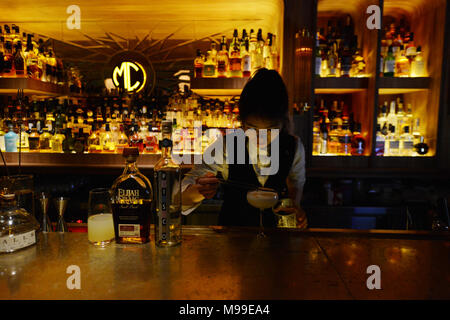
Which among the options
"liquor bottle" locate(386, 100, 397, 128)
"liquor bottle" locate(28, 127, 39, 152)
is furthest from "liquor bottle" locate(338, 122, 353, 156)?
"liquor bottle" locate(28, 127, 39, 152)

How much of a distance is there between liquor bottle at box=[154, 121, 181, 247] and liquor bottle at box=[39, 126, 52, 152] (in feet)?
7.29

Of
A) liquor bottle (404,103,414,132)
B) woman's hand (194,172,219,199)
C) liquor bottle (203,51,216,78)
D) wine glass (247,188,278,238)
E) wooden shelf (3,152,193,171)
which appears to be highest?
liquor bottle (203,51,216,78)

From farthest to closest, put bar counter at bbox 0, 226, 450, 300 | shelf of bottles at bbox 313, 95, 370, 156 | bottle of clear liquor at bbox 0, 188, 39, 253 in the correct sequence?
shelf of bottles at bbox 313, 95, 370, 156, bottle of clear liquor at bbox 0, 188, 39, 253, bar counter at bbox 0, 226, 450, 300

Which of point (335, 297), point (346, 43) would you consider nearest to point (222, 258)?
point (335, 297)

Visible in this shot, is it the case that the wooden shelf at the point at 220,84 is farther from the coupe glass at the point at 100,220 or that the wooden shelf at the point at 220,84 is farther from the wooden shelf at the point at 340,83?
the coupe glass at the point at 100,220

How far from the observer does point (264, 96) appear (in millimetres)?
1580

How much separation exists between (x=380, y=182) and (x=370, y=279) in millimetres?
2080

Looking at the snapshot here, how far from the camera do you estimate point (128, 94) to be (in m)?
3.07

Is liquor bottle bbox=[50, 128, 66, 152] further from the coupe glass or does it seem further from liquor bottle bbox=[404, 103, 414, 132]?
liquor bottle bbox=[404, 103, 414, 132]

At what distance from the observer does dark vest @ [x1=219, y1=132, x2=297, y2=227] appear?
1644 mm

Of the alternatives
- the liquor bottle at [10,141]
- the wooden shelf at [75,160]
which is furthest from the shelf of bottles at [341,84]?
the liquor bottle at [10,141]

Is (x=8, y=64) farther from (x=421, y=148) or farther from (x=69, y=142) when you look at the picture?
(x=421, y=148)

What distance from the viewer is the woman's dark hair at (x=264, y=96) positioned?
1.56 metres

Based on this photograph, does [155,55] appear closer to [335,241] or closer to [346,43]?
[346,43]
